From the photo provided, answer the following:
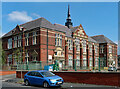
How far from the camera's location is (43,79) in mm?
15719

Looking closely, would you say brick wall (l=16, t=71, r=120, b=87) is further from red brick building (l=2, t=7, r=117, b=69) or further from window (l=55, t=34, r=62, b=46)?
window (l=55, t=34, r=62, b=46)

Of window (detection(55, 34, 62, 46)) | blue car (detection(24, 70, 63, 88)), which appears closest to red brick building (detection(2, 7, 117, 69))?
window (detection(55, 34, 62, 46))

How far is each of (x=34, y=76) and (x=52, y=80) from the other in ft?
8.47

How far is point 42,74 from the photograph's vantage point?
16375 mm

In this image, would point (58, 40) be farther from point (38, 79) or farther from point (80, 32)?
point (38, 79)

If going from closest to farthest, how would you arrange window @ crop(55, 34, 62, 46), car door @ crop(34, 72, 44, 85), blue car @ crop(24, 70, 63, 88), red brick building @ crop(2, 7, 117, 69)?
blue car @ crop(24, 70, 63, 88), car door @ crop(34, 72, 44, 85), red brick building @ crop(2, 7, 117, 69), window @ crop(55, 34, 62, 46)

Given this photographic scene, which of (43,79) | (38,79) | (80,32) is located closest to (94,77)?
(43,79)

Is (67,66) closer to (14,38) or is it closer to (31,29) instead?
(31,29)

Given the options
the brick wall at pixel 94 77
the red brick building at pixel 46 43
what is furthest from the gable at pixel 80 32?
the brick wall at pixel 94 77

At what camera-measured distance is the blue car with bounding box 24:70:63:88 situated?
15188 mm

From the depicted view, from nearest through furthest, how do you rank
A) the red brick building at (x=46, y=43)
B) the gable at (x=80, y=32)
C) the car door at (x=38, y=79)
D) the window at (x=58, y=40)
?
the car door at (x=38, y=79) → the red brick building at (x=46, y=43) → the window at (x=58, y=40) → the gable at (x=80, y=32)

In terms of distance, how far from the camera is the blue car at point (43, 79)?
49.8 ft

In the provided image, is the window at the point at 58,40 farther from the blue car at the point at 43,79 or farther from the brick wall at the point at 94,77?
the blue car at the point at 43,79

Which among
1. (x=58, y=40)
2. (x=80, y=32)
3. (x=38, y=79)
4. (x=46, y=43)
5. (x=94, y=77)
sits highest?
(x=80, y=32)
